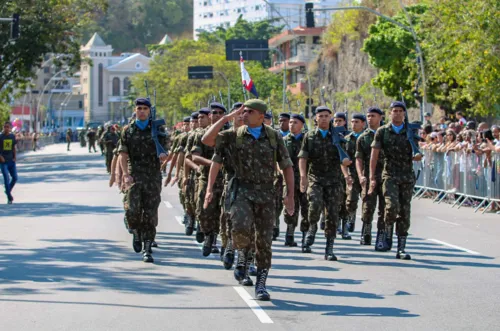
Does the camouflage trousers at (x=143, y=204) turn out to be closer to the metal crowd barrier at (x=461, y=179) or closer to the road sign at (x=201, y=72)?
the metal crowd barrier at (x=461, y=179)

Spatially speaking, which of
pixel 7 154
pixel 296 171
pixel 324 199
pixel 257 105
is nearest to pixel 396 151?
pixel 324 199

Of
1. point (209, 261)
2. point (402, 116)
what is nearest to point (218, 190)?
point (209, 261)

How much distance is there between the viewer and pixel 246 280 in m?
10.5

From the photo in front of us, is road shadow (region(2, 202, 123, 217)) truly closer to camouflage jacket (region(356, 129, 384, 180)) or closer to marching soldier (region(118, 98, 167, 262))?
camouflage jacket (region(356, 129, 384, 180))

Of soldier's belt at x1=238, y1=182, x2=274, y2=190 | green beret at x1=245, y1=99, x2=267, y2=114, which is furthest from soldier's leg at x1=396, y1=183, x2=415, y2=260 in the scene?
green beret at x1=245, y1=99, x2=267, y2=114

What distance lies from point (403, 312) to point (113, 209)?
1356 cm

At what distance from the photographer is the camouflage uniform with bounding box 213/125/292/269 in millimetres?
9703

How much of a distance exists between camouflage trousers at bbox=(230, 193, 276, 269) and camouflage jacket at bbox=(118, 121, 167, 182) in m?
2.87

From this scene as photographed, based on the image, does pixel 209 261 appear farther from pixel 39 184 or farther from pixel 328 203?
pixel 39 184

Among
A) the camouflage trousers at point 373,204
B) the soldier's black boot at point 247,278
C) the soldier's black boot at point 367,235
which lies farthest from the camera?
the soldier's black boot at point 367,235

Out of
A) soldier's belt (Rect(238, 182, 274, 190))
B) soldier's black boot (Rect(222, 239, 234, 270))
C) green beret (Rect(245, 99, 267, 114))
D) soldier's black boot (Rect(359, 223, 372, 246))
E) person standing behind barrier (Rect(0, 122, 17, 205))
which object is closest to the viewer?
green beret (Rect(245, 99, 267, 114))

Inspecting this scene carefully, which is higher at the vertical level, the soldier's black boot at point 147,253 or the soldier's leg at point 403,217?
the soldier's leg at point 403,217

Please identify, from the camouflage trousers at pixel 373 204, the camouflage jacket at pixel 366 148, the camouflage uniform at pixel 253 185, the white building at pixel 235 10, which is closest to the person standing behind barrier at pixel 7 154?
the camouflage jacket at pixel 366 148

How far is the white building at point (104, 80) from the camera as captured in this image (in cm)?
17001
